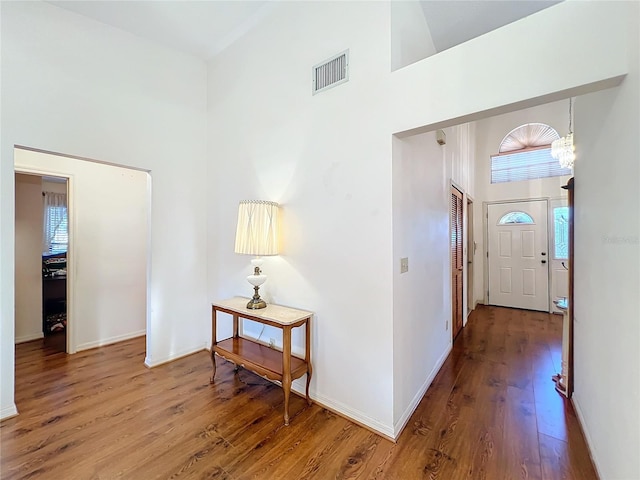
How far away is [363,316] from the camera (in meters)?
2.01

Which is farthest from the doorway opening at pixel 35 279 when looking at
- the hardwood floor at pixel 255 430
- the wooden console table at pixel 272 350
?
the wooden console table at pixel 272 350

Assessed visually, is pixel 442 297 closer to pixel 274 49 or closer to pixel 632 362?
pixel 632 362

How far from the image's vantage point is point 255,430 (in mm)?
1928

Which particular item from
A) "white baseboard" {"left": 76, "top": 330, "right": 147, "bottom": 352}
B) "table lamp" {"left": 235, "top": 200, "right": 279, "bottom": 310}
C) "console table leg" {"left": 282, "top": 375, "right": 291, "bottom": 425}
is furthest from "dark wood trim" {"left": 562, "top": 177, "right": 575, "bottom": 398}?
"white baseboard" {"left": 76, "top": 330, "right": 147, "bottom": 352}

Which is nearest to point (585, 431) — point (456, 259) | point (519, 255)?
point (456, 259)

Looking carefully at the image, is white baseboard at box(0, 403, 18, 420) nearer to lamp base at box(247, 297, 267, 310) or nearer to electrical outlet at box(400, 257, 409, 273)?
lamp base at box(247, 297, 267, 310)

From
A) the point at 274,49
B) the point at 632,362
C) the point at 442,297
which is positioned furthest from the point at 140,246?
the point at 632,362

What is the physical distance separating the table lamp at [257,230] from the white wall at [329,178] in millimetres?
155

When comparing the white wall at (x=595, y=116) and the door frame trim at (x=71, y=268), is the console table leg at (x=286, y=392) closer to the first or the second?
the white wall at (x=595, y=116)

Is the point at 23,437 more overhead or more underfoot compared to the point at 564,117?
more underfoot

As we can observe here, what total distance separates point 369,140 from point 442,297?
197cm

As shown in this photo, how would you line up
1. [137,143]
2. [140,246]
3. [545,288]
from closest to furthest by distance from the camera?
[137,143] < [140,246] < [545,288]

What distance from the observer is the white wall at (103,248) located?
3.23m

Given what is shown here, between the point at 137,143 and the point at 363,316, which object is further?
the point at 137,143
